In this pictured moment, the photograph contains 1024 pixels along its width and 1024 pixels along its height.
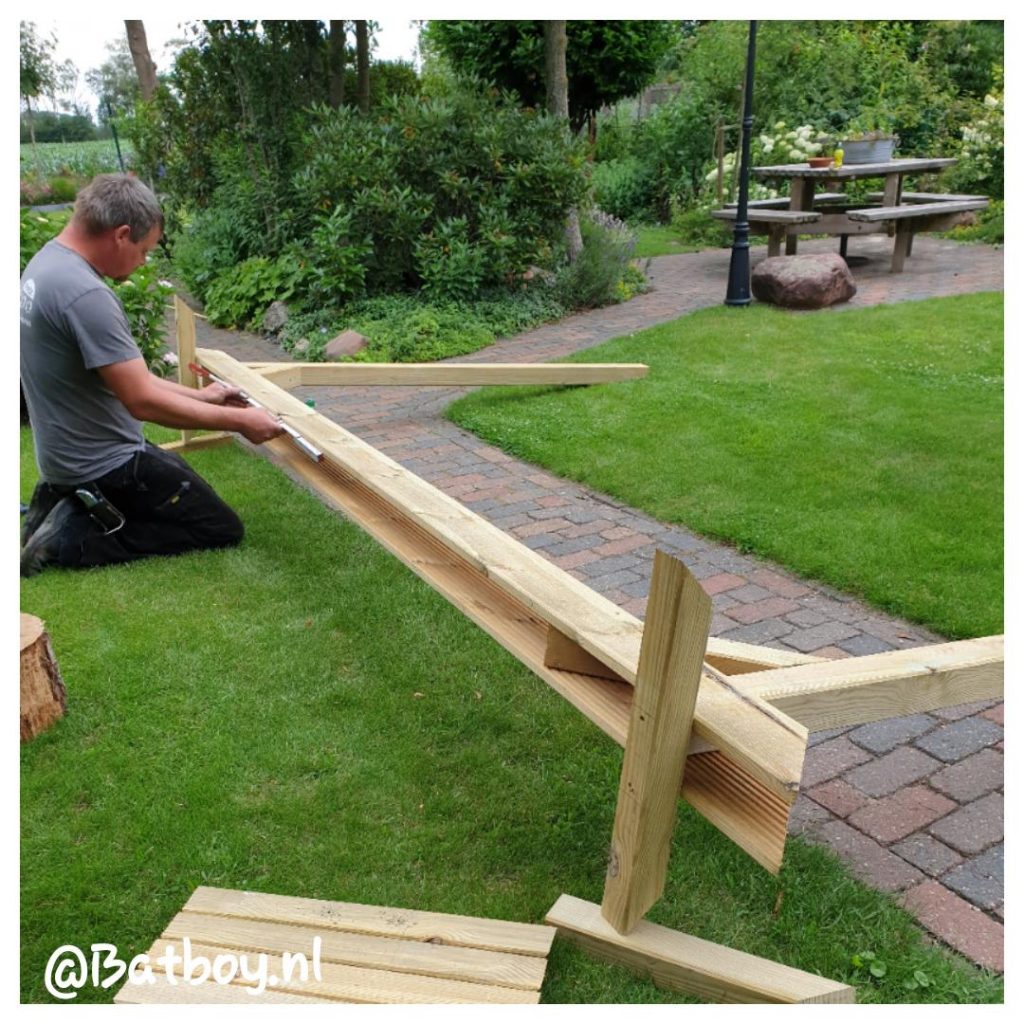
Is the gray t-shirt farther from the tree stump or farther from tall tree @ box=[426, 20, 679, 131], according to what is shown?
tall tree @ box=[426, 20, 679, 131]

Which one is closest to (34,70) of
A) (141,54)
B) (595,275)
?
(141,54)

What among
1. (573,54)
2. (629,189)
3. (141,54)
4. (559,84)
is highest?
(141,54)

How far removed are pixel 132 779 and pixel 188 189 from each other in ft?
36.4

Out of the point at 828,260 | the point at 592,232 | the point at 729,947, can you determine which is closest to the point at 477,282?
the point at 592,232

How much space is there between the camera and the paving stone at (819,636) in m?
3.79

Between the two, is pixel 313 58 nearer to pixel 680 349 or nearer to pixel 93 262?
pixel 680 349

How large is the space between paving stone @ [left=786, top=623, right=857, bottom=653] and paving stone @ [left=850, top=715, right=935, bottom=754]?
49 cm

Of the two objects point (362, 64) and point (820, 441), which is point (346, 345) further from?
point (362, 64)

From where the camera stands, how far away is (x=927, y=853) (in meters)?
2.70

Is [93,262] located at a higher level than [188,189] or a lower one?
lower

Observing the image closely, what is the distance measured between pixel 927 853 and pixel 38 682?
9.13 ft

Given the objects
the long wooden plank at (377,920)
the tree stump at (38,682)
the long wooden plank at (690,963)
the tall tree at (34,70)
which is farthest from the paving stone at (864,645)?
the tall tree at (34,70)

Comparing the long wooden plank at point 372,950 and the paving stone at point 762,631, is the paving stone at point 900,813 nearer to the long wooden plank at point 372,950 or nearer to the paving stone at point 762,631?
the paving stone at point 762,631

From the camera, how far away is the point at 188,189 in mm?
12578
